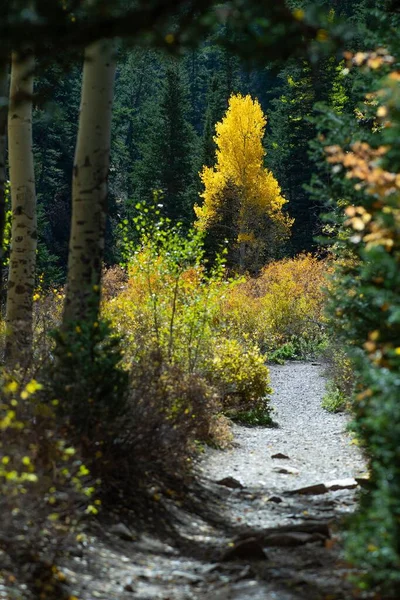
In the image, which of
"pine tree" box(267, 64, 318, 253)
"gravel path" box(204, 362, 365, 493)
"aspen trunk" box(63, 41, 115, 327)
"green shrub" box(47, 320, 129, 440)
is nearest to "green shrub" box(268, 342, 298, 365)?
"gravel path" box(204, 362, 365, 493)

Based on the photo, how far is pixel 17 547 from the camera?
4.10 meters

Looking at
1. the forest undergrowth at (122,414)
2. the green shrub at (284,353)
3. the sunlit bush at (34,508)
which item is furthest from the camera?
the green shrub at (284,353)

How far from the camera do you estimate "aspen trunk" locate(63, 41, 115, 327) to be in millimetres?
6145

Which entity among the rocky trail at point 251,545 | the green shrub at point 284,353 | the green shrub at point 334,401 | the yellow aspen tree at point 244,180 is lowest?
the rocky trail at point 251,545

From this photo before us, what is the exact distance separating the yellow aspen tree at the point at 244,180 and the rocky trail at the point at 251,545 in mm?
23473

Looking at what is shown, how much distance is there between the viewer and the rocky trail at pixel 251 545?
441cm

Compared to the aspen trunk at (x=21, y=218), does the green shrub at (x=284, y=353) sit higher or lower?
lower

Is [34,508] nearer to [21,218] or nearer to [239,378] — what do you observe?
[21,218]

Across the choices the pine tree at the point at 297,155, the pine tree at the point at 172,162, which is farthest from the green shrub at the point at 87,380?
the pine tree at the point at 297,155

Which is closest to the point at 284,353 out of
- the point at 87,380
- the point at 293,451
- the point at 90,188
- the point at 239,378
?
the point at 239,378

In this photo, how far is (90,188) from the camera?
622cm

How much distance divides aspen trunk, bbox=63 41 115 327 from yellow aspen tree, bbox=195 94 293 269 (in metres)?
25.3

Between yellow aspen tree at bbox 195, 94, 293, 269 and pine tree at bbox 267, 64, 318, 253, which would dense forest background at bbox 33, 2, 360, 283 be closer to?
pine tree at bbox 267, 64, 318, 253

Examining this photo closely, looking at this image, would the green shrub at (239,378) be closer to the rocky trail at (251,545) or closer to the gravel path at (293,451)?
the gravel path at (293,451)
